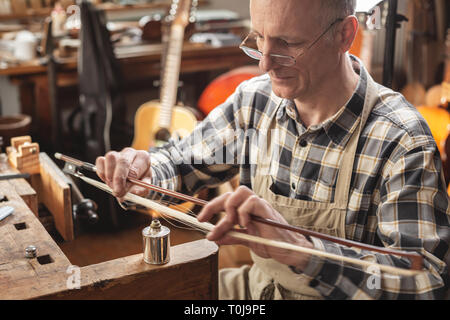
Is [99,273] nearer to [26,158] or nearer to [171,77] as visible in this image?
[26,158]

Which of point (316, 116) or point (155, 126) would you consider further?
point (155, 126)

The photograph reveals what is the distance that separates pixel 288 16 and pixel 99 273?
68cm

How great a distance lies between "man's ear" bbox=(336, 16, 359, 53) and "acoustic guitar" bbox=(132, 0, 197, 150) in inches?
73.6

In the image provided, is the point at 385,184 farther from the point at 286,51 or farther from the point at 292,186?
the point at 286,51

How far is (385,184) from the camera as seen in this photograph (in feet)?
4.18

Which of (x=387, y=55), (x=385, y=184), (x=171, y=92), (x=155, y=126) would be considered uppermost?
(x=387, y=55)

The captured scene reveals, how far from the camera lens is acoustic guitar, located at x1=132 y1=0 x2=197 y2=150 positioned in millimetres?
3219

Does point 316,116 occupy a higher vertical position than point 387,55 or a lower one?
→ lower

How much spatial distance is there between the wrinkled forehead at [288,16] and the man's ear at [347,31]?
0.07 m

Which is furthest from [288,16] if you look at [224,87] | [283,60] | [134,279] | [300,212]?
[224,87]

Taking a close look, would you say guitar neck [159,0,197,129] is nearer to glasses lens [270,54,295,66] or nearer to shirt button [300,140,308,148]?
shirt button [300,140,308,148]

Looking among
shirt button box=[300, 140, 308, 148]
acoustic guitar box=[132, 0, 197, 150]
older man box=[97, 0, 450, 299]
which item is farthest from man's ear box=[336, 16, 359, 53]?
acoustic guitar box=[132, 0, 197, 150]

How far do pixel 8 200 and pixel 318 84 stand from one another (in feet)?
2.72
